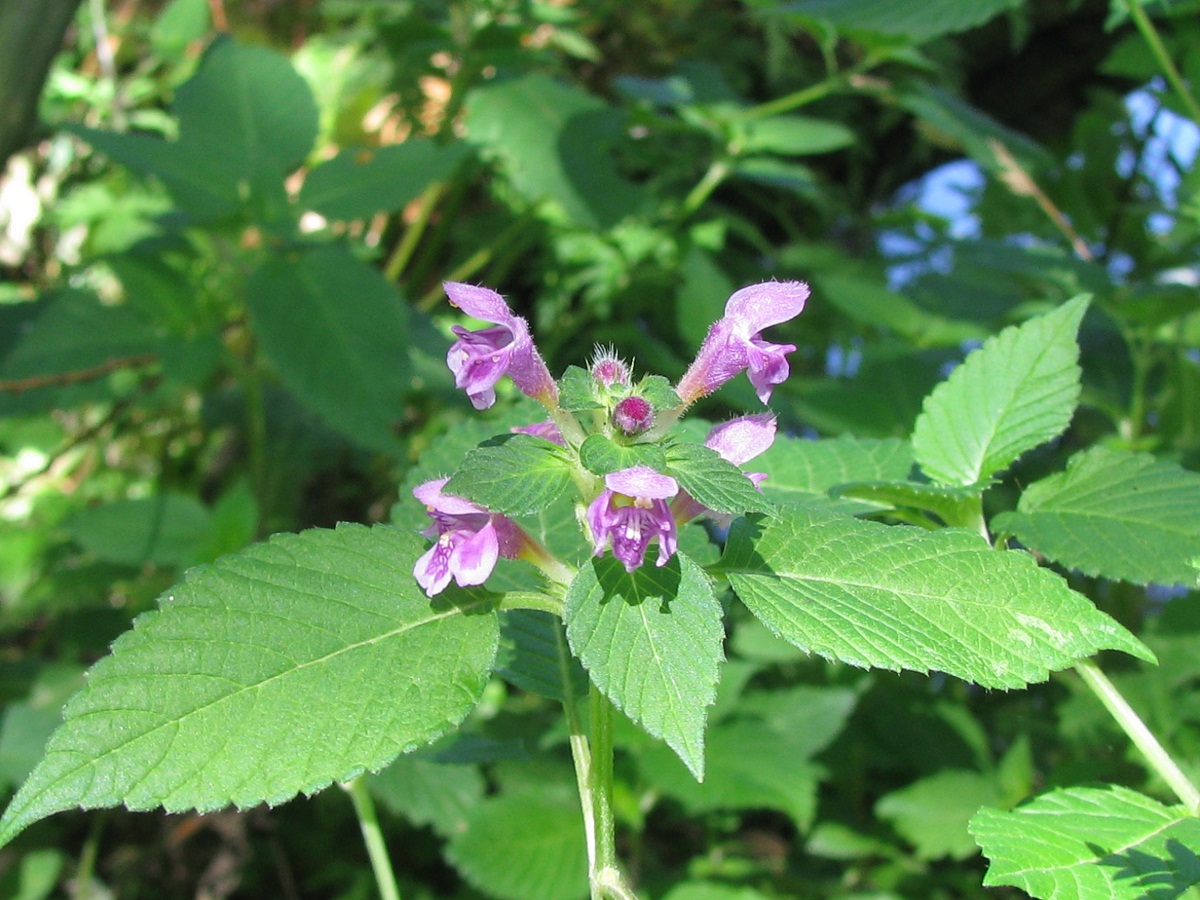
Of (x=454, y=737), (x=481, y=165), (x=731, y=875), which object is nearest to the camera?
(x=454, y=737)

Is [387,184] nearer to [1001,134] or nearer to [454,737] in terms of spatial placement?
[454,737]

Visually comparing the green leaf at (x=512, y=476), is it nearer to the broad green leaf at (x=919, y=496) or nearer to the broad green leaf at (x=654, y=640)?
the broad green leaf at (x=654, y=640)

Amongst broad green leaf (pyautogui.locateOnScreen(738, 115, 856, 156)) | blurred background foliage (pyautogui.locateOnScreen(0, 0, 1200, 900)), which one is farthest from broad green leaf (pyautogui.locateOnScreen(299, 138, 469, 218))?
broad green leaf (pyautogui.locateOnScreen(738, 115, 856, 156))

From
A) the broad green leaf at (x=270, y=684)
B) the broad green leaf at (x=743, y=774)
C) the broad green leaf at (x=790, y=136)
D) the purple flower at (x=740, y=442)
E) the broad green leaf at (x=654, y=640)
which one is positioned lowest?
the broad green leaf at (x=743, y=774)

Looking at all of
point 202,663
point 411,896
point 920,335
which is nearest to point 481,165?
point 920,335

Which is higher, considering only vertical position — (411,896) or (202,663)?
(202,663)

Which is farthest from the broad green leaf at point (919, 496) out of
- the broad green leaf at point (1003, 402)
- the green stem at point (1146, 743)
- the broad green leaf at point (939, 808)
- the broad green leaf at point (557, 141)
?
the broad green leaf at point (557, 141)

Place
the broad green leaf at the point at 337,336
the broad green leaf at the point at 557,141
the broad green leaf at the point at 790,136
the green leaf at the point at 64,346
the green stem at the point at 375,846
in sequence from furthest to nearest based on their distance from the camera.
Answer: the broad green leaf at the point at 790,136, the broad green leaf at the point at 557,141, the green leaf at the point at 64,346, the broad green leaf at the point at 337,336, the green stem at the point at 375,846
